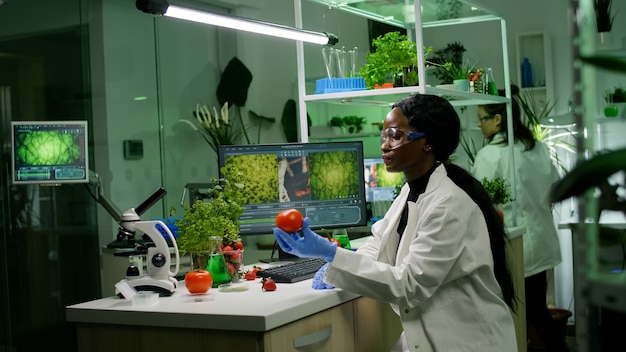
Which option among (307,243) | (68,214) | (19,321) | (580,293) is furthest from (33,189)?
(580,293)

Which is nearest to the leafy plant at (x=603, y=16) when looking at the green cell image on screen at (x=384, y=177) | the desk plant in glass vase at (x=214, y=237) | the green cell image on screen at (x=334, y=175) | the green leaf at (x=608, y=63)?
the green cell image on screen at (x=384, y=177)

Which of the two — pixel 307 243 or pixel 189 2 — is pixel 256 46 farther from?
pixel 307 243

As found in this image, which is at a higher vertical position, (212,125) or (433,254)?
(212,125)

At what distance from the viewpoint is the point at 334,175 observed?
129 inches

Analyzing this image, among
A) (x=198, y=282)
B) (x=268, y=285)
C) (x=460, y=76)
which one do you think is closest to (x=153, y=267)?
(x=198, y=282)

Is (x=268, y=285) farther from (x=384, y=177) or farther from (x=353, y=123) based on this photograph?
(x=353, y=123)

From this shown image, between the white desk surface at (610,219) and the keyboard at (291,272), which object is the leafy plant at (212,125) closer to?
the white desk surface at (610,219)

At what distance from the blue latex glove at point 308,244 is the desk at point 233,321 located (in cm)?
13

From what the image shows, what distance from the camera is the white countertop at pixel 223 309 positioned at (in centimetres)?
206

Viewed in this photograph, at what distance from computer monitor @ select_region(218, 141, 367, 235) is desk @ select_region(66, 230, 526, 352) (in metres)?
0.56

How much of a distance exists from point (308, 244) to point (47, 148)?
1920 mm

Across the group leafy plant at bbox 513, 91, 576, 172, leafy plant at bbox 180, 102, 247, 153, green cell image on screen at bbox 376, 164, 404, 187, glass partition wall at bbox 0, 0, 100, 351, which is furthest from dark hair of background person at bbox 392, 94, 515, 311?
leafy plant at bbox 180, 102, 247, 153

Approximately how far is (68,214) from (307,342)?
316 cm

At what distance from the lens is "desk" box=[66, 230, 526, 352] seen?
6.79 feet
